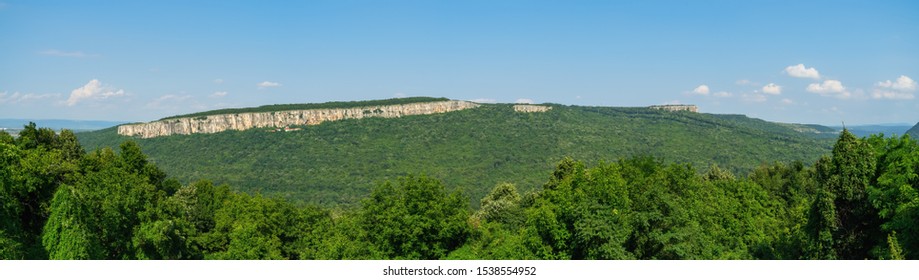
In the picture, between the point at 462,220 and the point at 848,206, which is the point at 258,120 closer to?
the point at 462,220

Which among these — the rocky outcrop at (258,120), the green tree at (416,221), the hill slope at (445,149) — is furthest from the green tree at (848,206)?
the rocky outcrop at (258,120)

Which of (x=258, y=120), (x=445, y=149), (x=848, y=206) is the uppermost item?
(x=848, y=206)

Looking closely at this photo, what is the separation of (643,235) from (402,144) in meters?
143

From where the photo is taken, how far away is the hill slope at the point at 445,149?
12862 centimetres

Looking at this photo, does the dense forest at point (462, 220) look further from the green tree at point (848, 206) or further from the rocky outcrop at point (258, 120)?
the rocky outcrop at point (258, 120)

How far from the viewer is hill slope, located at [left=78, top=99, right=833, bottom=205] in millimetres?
128625

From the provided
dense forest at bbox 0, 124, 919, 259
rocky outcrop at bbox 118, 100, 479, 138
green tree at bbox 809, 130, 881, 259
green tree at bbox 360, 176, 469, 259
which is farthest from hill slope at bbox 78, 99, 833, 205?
green tree at bbox 809, 130, 881, 259

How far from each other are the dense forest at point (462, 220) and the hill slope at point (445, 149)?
73.2 metres

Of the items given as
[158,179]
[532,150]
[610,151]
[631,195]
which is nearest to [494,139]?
[532,150]

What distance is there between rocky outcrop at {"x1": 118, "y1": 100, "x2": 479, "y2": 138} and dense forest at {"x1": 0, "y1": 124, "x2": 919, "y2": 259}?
141 metres

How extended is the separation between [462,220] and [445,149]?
130 m

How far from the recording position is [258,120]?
609 ft

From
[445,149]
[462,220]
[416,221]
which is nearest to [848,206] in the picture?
[462,220]

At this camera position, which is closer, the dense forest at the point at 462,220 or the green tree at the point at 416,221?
→ the dense forest at the point at 462,220
